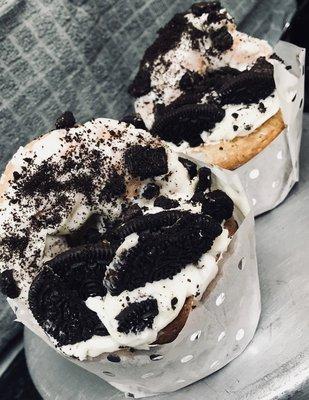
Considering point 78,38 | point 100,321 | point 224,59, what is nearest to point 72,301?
point 100,321

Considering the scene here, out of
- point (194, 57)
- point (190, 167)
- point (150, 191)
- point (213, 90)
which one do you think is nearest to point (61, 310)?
point (150, 191)

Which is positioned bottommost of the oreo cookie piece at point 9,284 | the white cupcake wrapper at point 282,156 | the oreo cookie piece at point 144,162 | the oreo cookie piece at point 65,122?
the white cupcake wrapper at point 282,156

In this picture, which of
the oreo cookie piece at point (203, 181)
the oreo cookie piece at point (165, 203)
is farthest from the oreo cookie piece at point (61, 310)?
the oreo cookie piece at point (203, 181)

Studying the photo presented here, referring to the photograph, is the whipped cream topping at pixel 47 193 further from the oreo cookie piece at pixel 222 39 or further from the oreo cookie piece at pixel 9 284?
the oreo cookie piece at pixel 222 39

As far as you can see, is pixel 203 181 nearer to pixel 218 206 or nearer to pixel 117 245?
pixel 218 206

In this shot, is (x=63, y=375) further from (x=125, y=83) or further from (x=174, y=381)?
(x=125, y=83)

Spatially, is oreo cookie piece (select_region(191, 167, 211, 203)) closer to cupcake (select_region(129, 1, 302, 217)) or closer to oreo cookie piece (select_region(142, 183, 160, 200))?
oreo cookie piece (select_region(142, 183, 160, 200))
